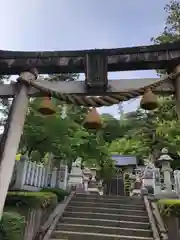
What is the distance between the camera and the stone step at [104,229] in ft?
25.0

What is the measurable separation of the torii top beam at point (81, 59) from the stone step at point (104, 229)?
520 cm

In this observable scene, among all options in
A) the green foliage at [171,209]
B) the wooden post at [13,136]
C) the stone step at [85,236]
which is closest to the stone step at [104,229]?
the stone step at [85,236]

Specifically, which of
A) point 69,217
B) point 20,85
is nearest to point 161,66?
point 20,85

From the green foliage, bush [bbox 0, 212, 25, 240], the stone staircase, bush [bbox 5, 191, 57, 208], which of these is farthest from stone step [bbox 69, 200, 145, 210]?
bush [bbox 0, 212, 25, 240]

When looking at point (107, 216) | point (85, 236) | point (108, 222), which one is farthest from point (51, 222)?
point (107, 216)

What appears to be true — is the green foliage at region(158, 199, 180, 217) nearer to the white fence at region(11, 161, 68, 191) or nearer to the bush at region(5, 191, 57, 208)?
the bush at region(5, 191, 57, 208)

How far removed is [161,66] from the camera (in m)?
4.33

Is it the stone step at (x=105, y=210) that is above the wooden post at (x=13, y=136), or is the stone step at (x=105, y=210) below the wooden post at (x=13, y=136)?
below

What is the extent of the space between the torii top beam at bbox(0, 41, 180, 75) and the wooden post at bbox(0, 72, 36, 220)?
10.7 inches

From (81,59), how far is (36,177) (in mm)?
6739

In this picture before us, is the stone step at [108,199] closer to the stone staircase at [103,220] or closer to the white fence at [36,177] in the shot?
the stone staircase at [103,220]

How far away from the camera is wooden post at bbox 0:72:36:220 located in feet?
11.8

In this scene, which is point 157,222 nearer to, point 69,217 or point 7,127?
point 69,217

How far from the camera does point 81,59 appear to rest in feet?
14.4
